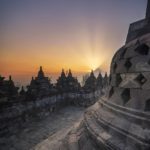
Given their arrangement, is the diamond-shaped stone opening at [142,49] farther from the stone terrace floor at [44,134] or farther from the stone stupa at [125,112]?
the stone terrace floor at [44,134]

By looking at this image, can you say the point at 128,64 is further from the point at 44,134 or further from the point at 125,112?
the point at 44,134

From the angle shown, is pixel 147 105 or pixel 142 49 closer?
pixel 147 105

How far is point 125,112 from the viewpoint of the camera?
4.34 m

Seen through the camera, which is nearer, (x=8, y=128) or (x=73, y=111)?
(x=8, y=128)

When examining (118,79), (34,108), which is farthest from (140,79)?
(34,108)

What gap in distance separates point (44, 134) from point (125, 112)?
8.09 metres

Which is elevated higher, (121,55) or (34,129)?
(121,55)

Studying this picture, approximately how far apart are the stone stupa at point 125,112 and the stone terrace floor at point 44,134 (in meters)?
1.33

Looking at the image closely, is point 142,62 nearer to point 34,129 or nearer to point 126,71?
point 126,71

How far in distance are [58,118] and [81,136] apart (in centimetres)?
968

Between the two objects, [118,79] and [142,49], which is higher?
[142,49]

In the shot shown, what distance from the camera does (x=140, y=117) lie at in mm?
3877

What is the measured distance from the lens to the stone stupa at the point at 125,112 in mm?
3709

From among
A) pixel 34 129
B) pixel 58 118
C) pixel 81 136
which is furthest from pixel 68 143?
pixel 58 118
